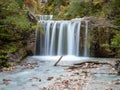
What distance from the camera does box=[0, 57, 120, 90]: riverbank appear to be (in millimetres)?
8527

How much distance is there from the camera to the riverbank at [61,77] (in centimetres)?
853

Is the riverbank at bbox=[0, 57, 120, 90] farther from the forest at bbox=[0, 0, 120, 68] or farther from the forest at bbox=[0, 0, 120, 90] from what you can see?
the forest at bbox=[0, 0, 120, 68]

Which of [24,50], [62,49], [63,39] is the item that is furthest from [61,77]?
[63,39]

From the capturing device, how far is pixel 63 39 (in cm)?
1692

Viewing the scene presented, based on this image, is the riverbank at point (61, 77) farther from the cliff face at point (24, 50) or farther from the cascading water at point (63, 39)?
the cascading water at point (63, 39)

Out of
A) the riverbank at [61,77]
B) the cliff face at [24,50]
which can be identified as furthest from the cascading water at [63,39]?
the riverbank at [61,77]

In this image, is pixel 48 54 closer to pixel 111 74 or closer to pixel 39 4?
pixel 111 74

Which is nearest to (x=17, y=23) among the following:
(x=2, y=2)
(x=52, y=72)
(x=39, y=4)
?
(x=2, y=2)

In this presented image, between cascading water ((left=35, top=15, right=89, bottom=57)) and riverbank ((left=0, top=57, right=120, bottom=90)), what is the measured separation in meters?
3.88

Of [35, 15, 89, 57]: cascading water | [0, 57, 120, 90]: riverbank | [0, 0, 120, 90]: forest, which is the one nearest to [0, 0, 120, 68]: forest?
[0, 0, 120, 90]: forest

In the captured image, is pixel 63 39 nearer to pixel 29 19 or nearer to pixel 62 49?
pixel 62 49

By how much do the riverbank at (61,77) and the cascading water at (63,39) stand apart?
3884mm

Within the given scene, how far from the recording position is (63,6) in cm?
2411

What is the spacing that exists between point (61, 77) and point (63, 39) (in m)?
7.19
